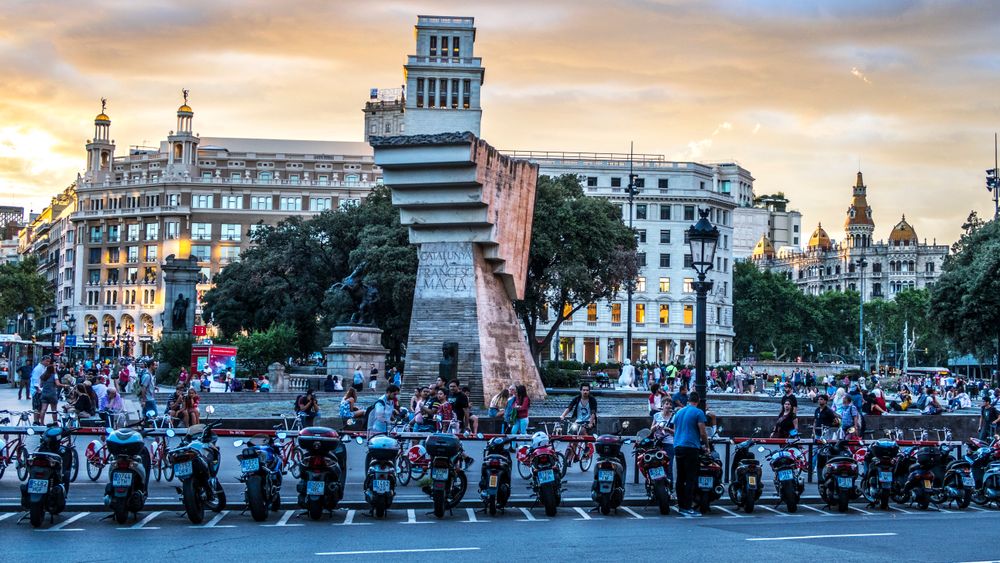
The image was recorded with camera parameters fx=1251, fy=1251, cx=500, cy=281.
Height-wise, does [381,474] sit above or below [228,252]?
below

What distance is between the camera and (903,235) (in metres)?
174

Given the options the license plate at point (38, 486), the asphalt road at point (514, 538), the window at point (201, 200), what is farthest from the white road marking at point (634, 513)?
the window at point (201, 200)

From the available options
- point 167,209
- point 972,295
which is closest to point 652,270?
point 167,209

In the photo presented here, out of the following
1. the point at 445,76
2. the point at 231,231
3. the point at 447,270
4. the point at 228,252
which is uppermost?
the point at 445,76

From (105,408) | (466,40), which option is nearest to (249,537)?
(105,408)

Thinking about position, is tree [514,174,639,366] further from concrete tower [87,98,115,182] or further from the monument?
concrete tower [87,98,115,182]

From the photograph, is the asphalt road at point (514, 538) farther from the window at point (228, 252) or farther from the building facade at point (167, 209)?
the window at point (228, 252)

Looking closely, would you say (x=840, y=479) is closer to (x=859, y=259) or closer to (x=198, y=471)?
(x=198, y=471)

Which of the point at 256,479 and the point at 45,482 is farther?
the point at 256,479

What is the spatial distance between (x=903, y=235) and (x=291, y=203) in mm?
91842

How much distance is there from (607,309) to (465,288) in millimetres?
80148

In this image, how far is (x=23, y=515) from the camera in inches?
611

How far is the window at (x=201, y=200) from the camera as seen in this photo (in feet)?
408

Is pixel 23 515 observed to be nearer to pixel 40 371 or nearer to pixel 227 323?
pixel 40 371
